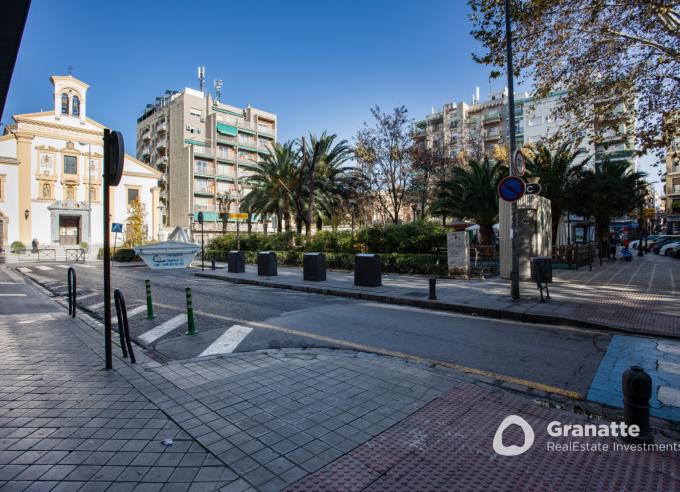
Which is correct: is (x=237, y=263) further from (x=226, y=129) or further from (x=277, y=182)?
(x=226, y=129)

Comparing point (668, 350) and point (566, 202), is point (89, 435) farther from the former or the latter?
point (566, 202)

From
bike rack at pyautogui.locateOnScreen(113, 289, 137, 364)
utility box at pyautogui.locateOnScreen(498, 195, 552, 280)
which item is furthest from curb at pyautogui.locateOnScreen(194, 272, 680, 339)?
bike rack at pyautogui.locateOnScreen(113, 289, 137, 364)

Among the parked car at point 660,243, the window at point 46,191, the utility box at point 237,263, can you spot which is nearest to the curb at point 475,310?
the utility box at point 237,263

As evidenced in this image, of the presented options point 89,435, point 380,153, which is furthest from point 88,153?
Answer: point 89,435

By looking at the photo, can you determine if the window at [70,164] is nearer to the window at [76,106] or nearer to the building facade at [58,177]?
the building facade at [58,177]

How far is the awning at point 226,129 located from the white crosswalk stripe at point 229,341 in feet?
191

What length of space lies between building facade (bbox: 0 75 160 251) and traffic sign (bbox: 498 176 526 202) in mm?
48479

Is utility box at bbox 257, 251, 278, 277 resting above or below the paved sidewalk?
above

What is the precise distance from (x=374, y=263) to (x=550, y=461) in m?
10.1

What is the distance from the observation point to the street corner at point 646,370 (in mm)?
3904

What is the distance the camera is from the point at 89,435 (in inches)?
126

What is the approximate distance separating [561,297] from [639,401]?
7.82m

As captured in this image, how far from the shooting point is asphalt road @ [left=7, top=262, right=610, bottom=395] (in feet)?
17.0

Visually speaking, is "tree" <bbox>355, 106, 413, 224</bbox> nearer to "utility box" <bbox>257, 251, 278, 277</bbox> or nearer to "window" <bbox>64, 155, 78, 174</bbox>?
"utility box" <bbox>257, 251, 278, 277</bbox>
